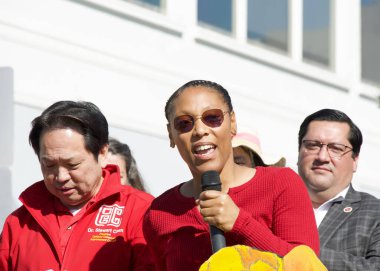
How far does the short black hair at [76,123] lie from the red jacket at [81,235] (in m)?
0.19

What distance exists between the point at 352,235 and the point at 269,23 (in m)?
8.10

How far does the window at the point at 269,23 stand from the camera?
42.4ft

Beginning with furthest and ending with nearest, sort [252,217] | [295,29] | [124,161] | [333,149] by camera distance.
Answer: [295,29]
[124,161]
[333,149]
[252,217]

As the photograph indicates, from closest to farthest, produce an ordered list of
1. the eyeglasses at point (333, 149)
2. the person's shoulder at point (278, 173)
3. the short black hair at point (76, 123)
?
the person's shoulder at point (278, 173), the short black hair at point (76, 123), the eyeglasses at point (333, 149)

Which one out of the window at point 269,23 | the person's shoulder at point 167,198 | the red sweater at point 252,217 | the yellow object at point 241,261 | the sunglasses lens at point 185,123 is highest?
the window at point 269,23

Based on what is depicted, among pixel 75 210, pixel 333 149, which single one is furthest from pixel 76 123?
pixel 333 149

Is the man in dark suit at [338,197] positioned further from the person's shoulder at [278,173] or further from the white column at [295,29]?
the white column at [295,29]

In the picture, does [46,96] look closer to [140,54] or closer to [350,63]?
[140,54]

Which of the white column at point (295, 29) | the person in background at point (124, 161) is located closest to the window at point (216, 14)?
the white column at point (295, 29)

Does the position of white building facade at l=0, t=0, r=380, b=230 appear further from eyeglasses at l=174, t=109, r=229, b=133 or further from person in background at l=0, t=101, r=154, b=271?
eyeglasses at l=174, t=109, r=229, b=133

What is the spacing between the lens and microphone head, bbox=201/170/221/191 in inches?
161

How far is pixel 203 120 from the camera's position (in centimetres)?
435

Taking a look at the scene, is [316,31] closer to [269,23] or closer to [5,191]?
[269,23]

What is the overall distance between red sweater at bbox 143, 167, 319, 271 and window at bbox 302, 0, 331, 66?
30.7 ft
